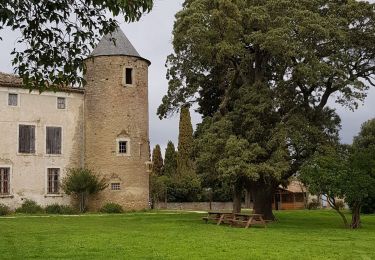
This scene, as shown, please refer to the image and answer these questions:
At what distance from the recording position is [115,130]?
40.4 meters

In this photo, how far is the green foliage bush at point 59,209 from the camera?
38188 mm

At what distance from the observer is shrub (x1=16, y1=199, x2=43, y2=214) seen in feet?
123

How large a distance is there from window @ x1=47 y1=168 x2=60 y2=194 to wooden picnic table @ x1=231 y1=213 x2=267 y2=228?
56.8 ft

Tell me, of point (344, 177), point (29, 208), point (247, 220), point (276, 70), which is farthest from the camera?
point (29, 208)

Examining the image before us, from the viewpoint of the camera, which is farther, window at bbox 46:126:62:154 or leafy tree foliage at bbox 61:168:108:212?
window at bbox 46:126:62:154

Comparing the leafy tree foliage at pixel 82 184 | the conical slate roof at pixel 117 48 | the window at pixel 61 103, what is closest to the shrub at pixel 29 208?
the leafy tree foliage at pixel 82 184

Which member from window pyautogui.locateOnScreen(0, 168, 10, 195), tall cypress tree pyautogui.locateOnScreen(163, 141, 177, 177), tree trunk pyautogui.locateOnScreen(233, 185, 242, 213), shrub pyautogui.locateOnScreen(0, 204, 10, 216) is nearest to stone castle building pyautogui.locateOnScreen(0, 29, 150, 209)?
window pyautogui.locateOnScreen(0, 168, 10, 195)

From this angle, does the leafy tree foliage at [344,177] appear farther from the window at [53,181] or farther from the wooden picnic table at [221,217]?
the window at [53,181]

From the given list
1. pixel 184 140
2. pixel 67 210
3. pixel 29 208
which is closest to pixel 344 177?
pixel 67 210

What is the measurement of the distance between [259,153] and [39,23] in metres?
19.6

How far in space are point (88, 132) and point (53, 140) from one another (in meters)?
2.53

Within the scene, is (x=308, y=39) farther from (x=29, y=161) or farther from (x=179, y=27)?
(x=29, y=161)

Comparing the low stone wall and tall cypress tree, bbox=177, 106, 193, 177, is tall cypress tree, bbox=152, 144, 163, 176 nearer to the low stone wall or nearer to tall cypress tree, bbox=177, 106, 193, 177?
tall cypress tree, bbox=177, 106, 193, 177

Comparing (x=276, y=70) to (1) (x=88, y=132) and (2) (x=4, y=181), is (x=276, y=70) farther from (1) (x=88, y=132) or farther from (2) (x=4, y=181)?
(2) (x=4, y=181)
